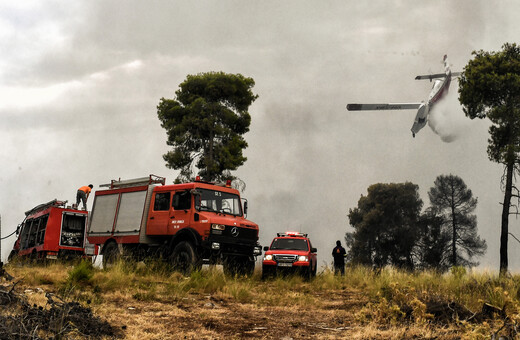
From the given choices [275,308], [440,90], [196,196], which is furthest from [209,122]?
[440,90]

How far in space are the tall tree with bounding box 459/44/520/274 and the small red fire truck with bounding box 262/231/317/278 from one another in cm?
1146

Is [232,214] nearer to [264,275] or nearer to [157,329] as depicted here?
[264,275]

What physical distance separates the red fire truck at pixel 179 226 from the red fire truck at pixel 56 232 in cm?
259

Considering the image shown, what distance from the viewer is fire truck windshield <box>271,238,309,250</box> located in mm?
16573

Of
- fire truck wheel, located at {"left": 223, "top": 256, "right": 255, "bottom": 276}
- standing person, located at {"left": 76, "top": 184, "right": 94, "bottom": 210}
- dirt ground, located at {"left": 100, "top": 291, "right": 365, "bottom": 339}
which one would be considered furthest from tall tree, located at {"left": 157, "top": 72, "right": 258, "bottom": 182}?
dirt ground, located at {"left": 100, "top": 291, "right": 365, "bottom": 339}

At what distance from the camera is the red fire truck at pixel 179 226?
1445cm

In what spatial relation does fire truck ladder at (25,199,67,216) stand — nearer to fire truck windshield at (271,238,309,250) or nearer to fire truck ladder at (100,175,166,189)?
fire truck ladder at (100,175,166,189)

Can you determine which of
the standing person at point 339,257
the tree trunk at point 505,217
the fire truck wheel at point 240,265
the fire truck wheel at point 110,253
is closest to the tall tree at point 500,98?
the tree trunk at point 505,217

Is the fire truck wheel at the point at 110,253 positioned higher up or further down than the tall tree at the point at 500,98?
further down

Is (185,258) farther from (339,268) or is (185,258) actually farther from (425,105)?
(425,105)

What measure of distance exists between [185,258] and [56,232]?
7.95m

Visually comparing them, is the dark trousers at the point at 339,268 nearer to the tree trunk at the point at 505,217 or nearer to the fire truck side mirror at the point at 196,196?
the fire truck side mirror at the point at 196,196

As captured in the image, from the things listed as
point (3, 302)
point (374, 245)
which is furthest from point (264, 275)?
point (374, 245)

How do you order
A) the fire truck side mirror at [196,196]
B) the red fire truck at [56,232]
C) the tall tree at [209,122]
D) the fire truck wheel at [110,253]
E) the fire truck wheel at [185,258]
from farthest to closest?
the tall tree at [209,122] → the red fire truck at [56,232] → the fire truck wheel at [110,253] → the fire truck side mirror at [196,196] → the fire truck wheel at [185,258]
